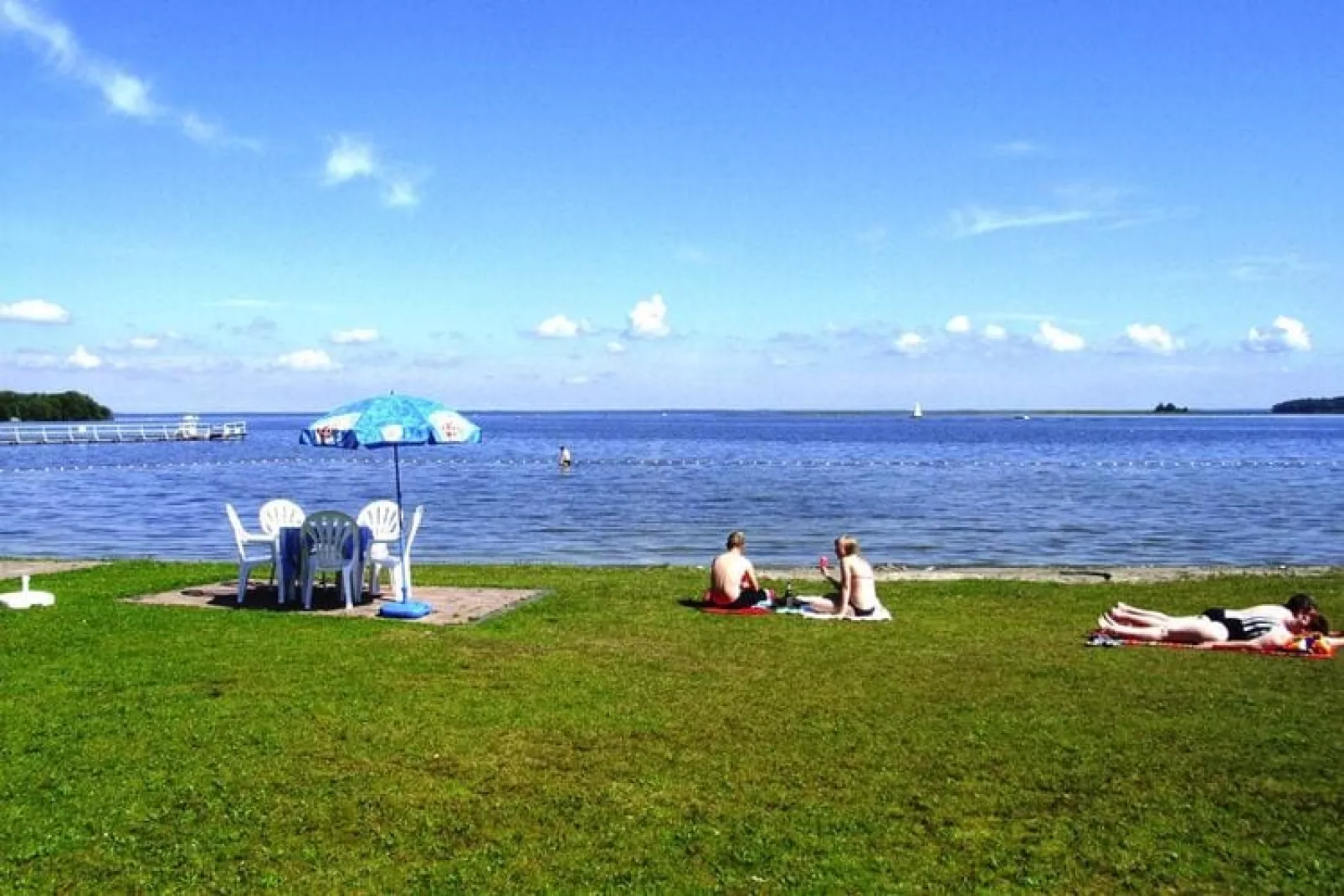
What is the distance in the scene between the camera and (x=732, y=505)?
3675 centimetres

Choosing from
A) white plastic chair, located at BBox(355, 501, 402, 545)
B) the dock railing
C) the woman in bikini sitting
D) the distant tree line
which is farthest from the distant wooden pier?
the woman in bikini sitting

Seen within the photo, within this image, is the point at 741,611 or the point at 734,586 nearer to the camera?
the point at 741,611

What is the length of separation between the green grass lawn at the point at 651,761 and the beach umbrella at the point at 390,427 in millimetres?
2230

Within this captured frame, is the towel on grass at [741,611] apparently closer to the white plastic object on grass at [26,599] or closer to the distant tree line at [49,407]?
the white plastic object on grass at [26,599]

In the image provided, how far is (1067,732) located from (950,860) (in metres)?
2.56

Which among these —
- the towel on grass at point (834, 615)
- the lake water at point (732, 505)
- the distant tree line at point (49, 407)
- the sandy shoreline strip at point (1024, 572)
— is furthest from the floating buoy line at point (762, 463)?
the distant tree line at point (49, 407)

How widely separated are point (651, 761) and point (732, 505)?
29.7 m

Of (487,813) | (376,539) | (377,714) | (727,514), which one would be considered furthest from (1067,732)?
(727,514)

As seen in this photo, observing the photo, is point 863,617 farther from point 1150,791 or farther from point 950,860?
point 950,860

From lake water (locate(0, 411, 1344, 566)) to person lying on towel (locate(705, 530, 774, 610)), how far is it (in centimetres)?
870

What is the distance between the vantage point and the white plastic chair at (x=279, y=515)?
1454 cm

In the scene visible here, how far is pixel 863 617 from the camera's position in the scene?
41.8 ft

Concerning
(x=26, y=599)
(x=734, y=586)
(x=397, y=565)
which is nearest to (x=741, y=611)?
(x=734, y=586)

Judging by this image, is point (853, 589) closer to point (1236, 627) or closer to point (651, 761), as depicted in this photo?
point (1236, 627)
